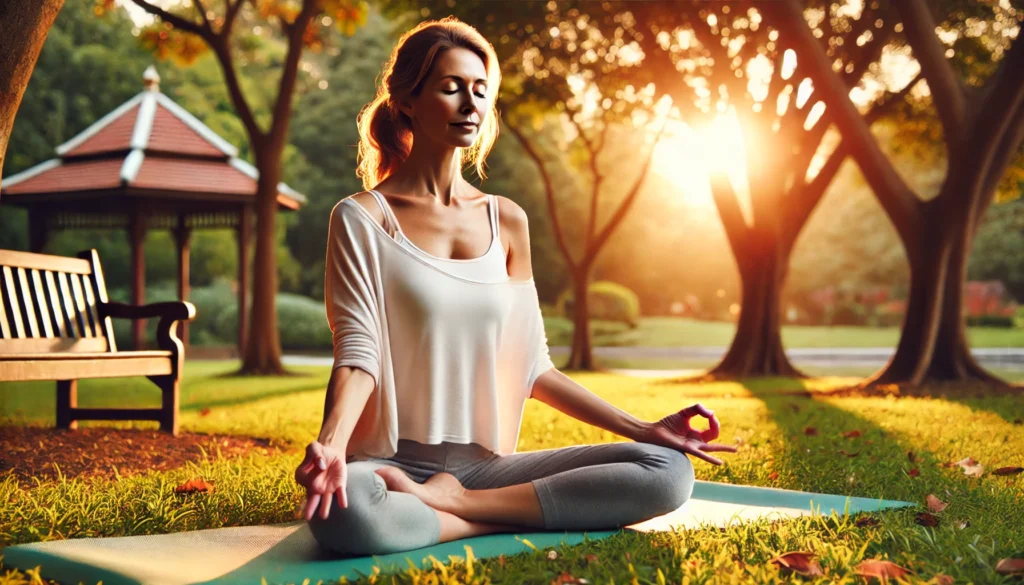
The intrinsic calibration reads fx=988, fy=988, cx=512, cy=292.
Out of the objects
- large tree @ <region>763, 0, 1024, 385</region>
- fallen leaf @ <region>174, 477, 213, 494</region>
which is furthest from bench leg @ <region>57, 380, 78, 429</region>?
large tree @ <region>763, 0, 1024, 385</region>

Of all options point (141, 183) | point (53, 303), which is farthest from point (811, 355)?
point (53, 303)

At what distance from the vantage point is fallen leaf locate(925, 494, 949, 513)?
3672 millimetres

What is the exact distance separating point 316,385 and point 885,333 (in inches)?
871

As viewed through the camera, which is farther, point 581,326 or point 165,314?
point 581,326

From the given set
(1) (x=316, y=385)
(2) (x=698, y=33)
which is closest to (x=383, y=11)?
(2) (x=698, y=33)

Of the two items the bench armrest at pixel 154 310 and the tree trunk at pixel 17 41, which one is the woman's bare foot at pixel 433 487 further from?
the bench armrest at pixel 154 310

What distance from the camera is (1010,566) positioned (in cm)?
265

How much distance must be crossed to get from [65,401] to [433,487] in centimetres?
379

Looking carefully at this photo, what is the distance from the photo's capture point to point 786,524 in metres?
3.28

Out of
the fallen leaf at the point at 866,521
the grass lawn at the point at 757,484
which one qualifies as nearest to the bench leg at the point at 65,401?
the grass lawn at the point at 757,484

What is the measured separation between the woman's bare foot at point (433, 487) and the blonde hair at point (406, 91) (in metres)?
1.00

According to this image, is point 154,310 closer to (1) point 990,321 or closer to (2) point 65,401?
(2) point 65,401

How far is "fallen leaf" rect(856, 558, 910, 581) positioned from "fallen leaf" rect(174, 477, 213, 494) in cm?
254

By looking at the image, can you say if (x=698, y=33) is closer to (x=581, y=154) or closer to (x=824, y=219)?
(x=581, y=154)
